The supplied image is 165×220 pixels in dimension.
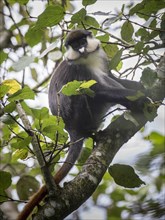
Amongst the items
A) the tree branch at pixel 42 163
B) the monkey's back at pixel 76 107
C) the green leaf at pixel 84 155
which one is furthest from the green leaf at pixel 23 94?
the monkey's back at pixel 76 107

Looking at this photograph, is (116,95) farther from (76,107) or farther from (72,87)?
(72,87)

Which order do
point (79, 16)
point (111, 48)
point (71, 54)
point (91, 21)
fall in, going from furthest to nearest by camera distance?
point (71, 54) → point (111, 48) → point (91, 21) → point (79, 16)

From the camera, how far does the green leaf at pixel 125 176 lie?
1317mm

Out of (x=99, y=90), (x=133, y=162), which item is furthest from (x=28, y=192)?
(x=133, y=162)

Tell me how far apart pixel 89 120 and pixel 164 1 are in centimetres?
91

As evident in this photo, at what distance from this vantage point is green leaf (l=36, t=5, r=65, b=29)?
1426mm

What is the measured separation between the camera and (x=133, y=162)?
1.66ft

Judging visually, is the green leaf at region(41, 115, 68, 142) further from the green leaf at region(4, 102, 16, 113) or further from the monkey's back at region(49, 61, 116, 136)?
the monkey's back at region(49, 61, 116, 136)

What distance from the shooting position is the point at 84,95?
6.80 ft

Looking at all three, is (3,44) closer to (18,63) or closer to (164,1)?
(18,63)

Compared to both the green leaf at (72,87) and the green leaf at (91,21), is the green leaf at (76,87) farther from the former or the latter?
the green leaf at (91,21)

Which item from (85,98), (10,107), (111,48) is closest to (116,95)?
(85,98)

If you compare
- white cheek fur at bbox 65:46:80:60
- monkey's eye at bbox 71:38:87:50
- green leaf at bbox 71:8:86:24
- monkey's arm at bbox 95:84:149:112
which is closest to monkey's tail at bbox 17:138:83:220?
monkey's arm at bbox 95:84:149:112

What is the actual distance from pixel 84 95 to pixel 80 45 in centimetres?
45
